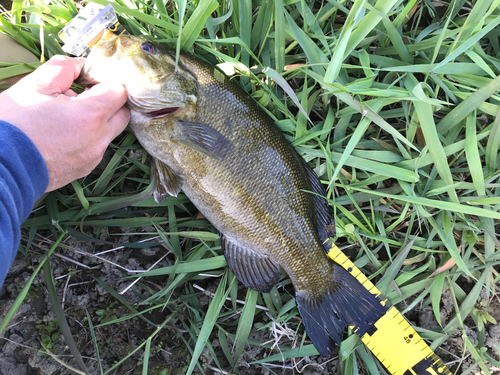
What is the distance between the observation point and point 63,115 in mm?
1693

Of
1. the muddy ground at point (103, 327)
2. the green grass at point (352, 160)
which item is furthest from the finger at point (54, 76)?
the muddy ground at point (103, 327)

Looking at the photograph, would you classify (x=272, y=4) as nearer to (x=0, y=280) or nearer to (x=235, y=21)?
(x=235, y=21)

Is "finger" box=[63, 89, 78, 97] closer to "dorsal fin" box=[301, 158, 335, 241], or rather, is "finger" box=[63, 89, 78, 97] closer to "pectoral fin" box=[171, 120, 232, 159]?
"pectoral fin" box=[171, 120, 232, 159]

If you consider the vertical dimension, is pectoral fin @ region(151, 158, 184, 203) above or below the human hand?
below

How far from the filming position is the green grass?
1970 mm

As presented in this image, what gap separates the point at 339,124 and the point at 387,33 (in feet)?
2.12

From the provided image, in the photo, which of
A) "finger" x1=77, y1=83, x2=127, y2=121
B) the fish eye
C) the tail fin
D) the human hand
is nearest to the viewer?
the human hand

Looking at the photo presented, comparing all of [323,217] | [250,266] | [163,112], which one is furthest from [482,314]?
[163,112]

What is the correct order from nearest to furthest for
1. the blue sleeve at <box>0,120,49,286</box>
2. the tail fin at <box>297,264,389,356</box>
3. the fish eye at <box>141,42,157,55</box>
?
1. the blue sleeve at <box>0,120,49,286</box>
2. the fish eye at <box>141,42,157,55</box>
3. the tail fin at <box>297,264,389,356</box>

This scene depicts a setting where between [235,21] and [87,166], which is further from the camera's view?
[235,21]

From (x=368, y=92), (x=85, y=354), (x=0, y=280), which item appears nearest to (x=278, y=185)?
(x=368, y=92)

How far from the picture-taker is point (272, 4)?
200 centimetres

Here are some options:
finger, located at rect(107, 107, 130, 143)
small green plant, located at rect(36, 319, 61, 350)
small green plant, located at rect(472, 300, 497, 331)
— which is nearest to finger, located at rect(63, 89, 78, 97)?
finger, located at rect(107, 107, 130, 143)

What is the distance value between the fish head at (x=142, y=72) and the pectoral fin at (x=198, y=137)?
10cm
